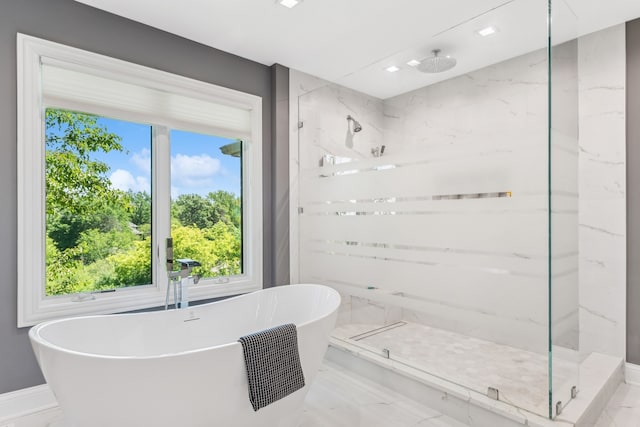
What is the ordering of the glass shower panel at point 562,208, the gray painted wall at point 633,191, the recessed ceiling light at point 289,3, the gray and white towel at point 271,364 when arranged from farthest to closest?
the gray painted wall at point 633,191 → the recessed ceiling light at point 289,3 → the glass shower panel at point 562,208 → the gray and white towel at point 271,364

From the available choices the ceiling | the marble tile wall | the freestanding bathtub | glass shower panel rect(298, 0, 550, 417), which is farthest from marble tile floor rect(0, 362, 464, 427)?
the ceiling

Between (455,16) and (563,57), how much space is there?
0.76 metres

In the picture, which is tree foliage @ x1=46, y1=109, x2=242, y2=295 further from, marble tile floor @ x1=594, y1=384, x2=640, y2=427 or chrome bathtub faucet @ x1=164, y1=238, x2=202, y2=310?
marble tile floor @ x1=594, y1=384, x2=640, y2=427

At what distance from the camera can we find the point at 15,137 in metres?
2.04

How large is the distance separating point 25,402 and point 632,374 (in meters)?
3.84

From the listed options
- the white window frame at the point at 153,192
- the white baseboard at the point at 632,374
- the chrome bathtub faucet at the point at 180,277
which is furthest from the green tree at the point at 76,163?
the white baseboard at the point at 632,374

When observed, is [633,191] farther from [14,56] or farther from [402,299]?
[14,56]

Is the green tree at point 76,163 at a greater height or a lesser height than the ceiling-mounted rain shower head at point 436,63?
lesser

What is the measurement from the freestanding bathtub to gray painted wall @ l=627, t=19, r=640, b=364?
82.5 inches

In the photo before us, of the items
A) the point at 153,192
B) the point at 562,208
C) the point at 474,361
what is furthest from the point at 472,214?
the point at 153,192

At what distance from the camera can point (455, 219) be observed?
2.18 metres

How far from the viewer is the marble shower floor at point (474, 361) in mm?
1974

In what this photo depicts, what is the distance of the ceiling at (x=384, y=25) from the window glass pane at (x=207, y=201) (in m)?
0.80

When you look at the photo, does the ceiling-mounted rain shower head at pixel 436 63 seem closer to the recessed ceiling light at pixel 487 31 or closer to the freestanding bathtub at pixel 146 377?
the recessed ceiling light at pixel 487 31
